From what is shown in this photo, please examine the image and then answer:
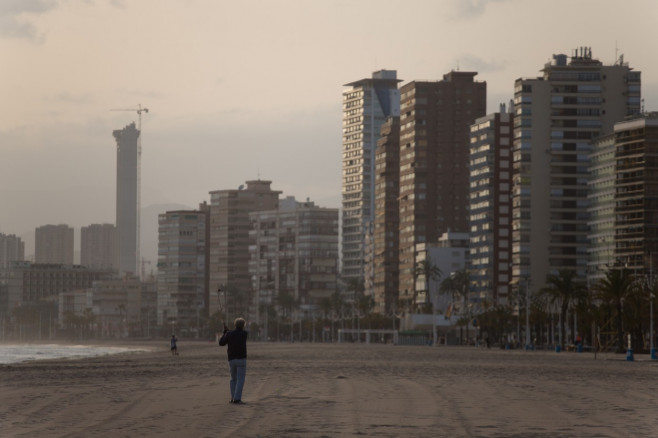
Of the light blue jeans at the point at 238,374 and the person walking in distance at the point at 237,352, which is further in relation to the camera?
the light blue jeans at the point at 238,374

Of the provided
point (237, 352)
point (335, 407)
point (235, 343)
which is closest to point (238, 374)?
point (237, 352)

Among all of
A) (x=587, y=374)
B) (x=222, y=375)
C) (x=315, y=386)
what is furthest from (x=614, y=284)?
(x=315, y=386)

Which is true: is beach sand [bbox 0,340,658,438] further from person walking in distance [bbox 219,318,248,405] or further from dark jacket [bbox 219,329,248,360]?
dark jacket [bbox 219,329,248,360]

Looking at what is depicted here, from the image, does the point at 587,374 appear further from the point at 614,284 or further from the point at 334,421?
the point at 614,284

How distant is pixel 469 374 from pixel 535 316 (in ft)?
429

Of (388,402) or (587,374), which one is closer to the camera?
(388,402)

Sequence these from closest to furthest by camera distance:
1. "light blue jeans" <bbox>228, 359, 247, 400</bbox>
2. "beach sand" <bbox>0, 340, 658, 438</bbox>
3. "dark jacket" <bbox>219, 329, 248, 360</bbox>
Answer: "beach sand" <bbox>0, 340, 658, 438</bbox>
"dark jacket" <bbox>219, 329, 248, 360</bbox>
"light blue jeans" <bbox>228, 359, 247, 400</bbox>

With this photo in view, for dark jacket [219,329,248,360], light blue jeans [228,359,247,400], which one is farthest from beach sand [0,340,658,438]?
dark jacket [219,329,248,360]

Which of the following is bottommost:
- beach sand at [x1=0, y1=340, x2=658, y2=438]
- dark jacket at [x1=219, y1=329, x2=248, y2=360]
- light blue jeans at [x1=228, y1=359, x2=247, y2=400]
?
beach sand at [x1=0, y1=340, x2=658, y2=438]

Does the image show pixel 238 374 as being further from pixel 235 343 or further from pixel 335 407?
pixel 335 407

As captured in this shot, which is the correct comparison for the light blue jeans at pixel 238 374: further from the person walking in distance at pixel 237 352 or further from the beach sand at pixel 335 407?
the beach sand at pixel 335 407

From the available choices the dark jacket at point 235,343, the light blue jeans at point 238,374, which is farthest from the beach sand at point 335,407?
the dark jacket at point 235,343

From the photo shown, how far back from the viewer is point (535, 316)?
603 feet

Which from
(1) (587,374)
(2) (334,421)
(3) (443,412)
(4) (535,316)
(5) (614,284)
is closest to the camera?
(2) (334,421)
